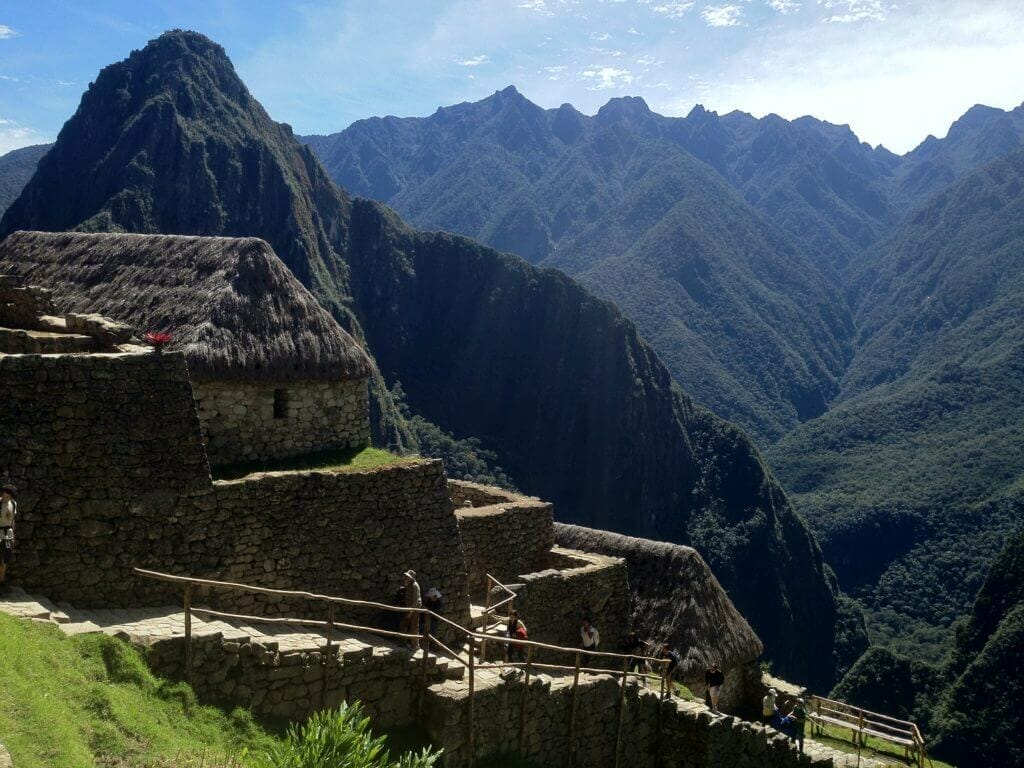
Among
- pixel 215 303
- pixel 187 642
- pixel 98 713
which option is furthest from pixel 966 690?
pixel 98 713

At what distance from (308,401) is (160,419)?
13.6 feet

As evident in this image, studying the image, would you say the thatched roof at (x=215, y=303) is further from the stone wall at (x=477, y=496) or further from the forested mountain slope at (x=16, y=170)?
the forested mountain slope at (x=16, y=170)

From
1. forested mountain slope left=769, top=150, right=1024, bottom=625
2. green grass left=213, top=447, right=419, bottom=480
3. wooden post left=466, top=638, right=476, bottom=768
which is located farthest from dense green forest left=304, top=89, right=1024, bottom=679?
wooden post left=466, top=638, right=476, bottom=768

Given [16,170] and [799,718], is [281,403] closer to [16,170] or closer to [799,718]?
[799,718]

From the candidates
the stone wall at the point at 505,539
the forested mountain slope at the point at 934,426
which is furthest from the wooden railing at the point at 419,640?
the forested mountain slope at the point at 934,426

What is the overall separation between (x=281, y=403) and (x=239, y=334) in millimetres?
1279

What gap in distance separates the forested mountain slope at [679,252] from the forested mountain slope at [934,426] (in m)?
9.65

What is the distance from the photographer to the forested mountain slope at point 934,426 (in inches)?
3123

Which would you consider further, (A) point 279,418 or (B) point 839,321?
(B) point 839,321

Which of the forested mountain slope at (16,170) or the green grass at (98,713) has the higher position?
the forested mountain slope at (16,170)

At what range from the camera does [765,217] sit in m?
176

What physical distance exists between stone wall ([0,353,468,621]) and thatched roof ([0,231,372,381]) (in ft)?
8.76

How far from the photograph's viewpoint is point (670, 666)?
14656 mm

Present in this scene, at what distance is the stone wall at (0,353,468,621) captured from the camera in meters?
8.92
